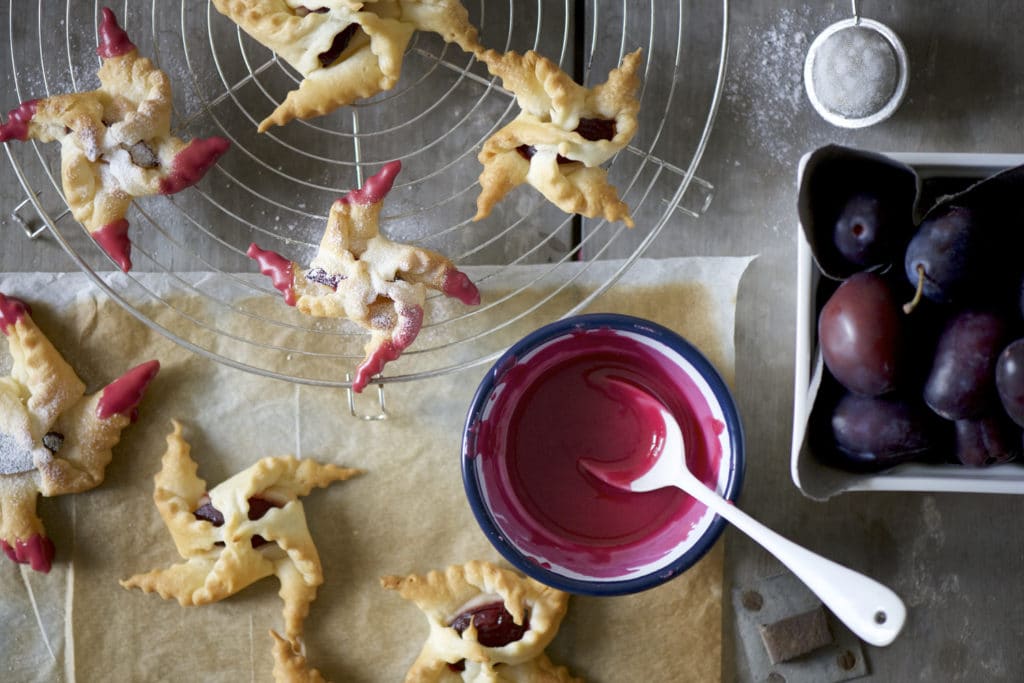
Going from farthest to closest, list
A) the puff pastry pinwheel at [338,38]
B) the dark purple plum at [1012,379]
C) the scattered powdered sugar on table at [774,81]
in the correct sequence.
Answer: the scattered powdered sugar on table at [774,81], the puff pastry pinwheel at [338,38], the dark purple plum at [1012,379]

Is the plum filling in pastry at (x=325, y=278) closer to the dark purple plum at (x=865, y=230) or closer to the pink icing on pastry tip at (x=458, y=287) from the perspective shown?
the pink icing on pastry tip at (x=458, y=287)

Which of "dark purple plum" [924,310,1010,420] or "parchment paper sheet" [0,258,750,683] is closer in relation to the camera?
"dark purple plum" [924,310,1010,420]

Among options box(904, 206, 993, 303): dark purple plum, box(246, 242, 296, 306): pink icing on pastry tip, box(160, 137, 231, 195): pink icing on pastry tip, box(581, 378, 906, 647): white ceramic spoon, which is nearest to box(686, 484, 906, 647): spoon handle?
box(581, 378, 906, 647): white ceramic spoon

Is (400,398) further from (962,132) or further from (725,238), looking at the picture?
(962,132)

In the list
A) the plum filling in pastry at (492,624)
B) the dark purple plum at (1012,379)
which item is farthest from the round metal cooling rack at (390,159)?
the dark purple plum at (1012,379)

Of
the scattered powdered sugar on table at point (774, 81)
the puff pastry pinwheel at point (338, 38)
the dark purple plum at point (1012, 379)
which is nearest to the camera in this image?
the dark purple plum at point (1012, 379)

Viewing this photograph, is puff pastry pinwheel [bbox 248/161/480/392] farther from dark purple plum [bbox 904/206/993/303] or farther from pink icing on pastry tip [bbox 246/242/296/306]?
dark purple plum [bbox 904/206/993/303]

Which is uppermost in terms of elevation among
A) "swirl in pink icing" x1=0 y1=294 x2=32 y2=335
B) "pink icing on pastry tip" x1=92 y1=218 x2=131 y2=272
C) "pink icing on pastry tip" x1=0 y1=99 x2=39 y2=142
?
"pink icing on pastry tip" x1=0 y1=99 x2=39 y2=142
